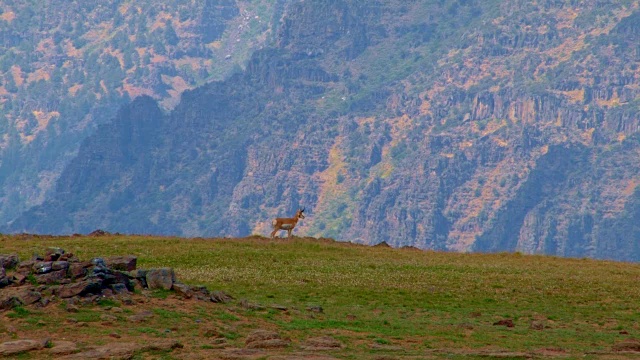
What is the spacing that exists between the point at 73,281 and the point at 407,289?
59.7 feet

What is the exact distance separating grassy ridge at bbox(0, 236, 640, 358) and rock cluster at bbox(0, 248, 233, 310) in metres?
3.91

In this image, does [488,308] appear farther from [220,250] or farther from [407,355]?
[220,250]

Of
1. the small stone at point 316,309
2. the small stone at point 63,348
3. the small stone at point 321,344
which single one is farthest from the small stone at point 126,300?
the small stone at point 316,309

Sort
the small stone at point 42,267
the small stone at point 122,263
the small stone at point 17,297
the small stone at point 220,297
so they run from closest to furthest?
1. the small stone at point 17,297
2. the small stone at point 42,267
3. the small stone at point 220,297
4. the small stone at point 122,263

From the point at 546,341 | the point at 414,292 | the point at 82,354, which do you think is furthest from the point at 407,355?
the point at 414,292

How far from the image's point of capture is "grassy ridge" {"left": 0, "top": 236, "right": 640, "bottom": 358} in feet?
185

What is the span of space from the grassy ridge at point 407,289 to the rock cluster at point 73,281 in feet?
12.8

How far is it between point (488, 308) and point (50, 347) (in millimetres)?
21984

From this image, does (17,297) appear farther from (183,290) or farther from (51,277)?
(183,290)

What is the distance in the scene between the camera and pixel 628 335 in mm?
58406

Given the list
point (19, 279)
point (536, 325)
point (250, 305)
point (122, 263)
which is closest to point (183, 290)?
point (250, 305)

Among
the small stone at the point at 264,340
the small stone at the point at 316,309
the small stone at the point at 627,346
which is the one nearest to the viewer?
the small stone at the point at 264,340

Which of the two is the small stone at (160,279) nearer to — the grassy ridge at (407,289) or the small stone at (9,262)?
the grassy ridge at (407,289)

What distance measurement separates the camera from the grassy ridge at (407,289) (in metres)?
56.3
